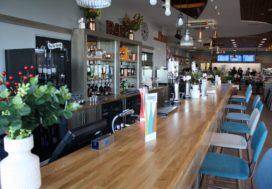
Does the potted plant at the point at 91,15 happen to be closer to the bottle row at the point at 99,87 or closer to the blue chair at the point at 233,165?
the bottle row at the point at 99,87

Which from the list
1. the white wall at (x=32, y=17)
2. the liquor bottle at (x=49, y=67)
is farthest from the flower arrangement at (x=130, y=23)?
the liquor bottle at (x=49, y=67)

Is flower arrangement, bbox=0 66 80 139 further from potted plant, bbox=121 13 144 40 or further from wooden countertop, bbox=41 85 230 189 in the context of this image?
potted plant, bbox=121 13 144 40

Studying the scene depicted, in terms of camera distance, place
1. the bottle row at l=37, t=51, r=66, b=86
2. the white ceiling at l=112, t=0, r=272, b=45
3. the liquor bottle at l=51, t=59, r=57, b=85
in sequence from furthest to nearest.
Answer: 1. the white ceiling at l=112, t=0, r=272, b=45
2. the liquor bottle at l=51, t=59, r=57, b=85
3. the bottle row at l=37, t=51, r=66, b=86

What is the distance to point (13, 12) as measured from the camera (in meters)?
3.74

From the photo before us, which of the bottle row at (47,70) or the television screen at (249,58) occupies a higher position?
the television screen at (249,58)

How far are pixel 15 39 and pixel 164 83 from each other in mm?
6241

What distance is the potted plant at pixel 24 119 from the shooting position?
103 centimetres

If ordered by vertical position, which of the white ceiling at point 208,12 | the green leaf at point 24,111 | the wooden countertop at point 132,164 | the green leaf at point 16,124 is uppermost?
the white ceiling at point 208,12

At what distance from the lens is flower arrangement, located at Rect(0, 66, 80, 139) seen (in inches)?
40.5

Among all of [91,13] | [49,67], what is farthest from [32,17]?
[91,13]

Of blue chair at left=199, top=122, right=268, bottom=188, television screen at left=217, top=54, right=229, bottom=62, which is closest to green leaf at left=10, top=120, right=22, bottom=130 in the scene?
blue chair at left=199, top=122, right=268, bottom=188

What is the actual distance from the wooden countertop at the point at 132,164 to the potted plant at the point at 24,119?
0.18m

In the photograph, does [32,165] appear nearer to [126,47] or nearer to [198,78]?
[198,78]

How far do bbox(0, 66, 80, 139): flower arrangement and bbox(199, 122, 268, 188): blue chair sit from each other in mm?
1651
